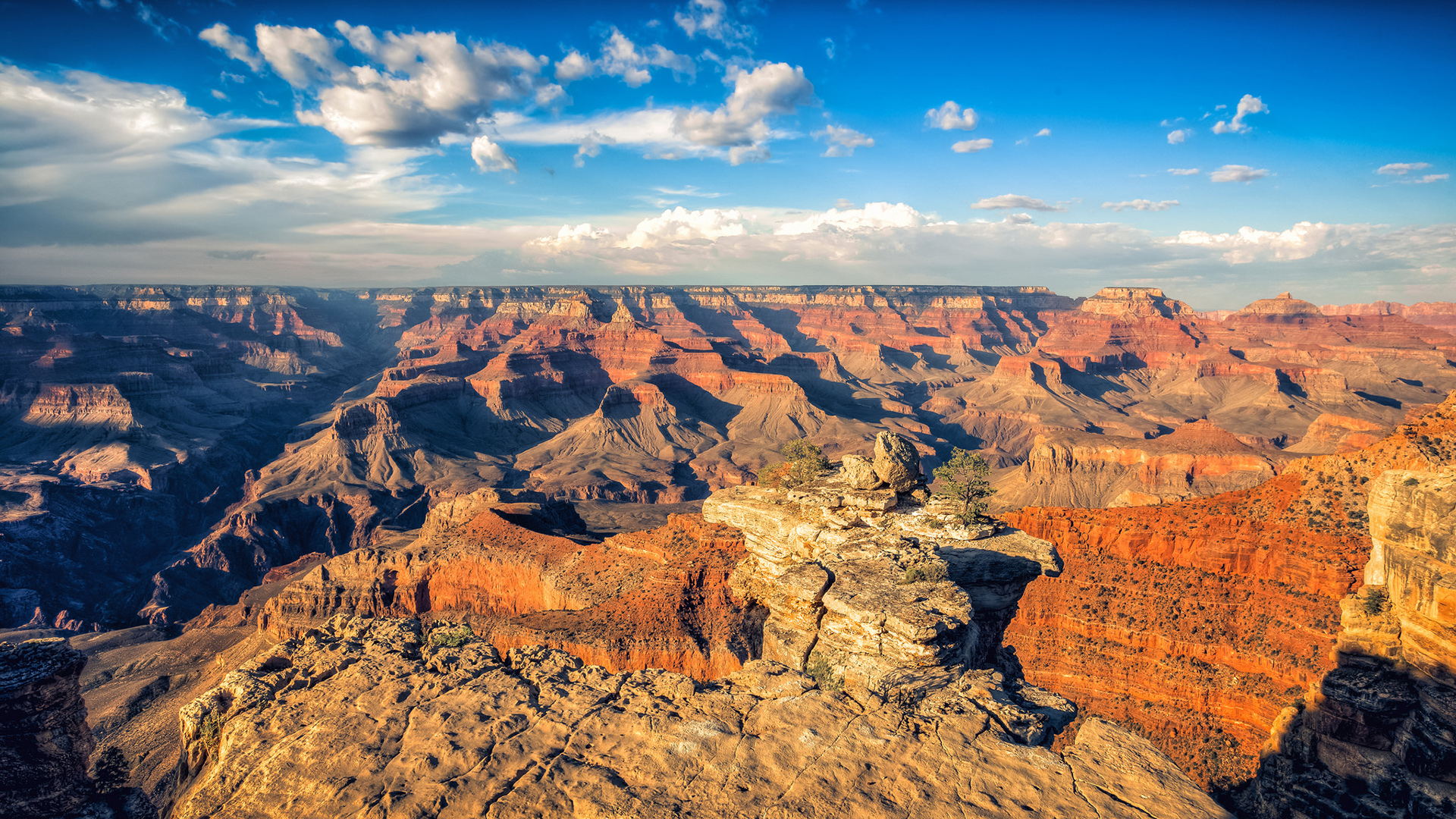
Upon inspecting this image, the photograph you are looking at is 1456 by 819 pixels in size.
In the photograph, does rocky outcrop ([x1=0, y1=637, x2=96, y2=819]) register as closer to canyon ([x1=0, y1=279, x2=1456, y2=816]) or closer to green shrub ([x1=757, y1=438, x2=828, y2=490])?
canyon ([x1=0, y1=279, x2=1456, y2=816])

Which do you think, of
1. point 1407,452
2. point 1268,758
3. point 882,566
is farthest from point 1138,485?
point 882,566

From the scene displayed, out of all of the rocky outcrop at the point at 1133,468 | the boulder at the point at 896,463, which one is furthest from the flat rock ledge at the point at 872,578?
the rocky outcrop at the point at 1133,468

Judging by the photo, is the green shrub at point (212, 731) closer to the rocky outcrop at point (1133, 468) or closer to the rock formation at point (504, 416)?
the rock formation at point (504, 416)

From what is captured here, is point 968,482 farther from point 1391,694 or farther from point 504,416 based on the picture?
point 504,416

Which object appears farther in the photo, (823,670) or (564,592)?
(564,592)

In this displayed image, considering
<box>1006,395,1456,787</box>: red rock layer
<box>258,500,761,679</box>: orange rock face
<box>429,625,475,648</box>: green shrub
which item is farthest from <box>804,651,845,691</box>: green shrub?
<box>1006,395,1456,787</box>: red rock layer

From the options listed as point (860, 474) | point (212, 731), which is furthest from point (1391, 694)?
point (212, 731)
